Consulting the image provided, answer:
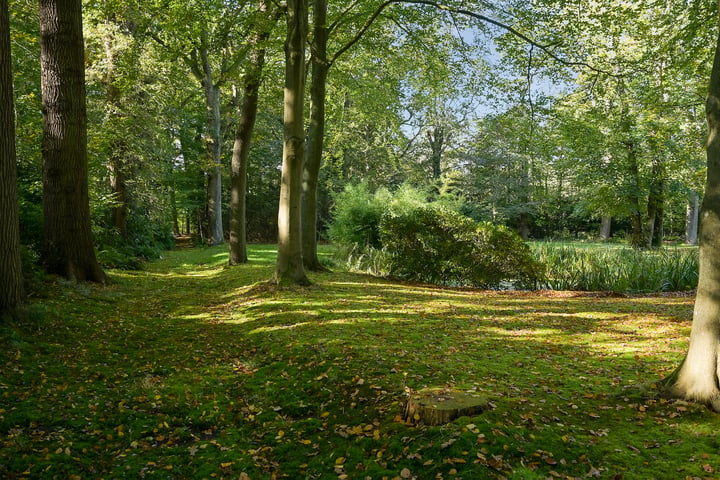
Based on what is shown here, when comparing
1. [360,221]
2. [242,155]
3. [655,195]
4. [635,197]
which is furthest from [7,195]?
[635,197]

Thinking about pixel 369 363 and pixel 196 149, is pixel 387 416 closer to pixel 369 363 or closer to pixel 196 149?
pixel 369 363

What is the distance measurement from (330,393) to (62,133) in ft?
23.5

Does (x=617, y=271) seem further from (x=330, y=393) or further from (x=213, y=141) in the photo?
(x=213, y=141)

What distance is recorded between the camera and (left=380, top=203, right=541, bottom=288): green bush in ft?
43.3

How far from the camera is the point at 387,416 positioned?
395 cm

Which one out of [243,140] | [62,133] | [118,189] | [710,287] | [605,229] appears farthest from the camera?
[605,229]

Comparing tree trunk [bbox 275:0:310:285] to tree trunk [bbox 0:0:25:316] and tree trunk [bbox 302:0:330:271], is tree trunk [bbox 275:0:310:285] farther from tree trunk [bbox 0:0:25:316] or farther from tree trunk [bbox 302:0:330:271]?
tree trunk [bbox 0:0:25:316]

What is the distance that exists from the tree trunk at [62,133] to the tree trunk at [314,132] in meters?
5.51

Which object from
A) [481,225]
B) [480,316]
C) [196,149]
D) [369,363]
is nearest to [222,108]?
[196,149]

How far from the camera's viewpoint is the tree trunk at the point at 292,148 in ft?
31.6

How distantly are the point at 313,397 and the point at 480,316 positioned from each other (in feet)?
14.8

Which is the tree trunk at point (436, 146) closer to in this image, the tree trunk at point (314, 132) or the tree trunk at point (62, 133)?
the tree trunk at point (314, 132)

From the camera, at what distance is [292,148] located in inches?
383

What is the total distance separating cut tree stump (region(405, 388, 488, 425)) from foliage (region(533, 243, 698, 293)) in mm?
10671
